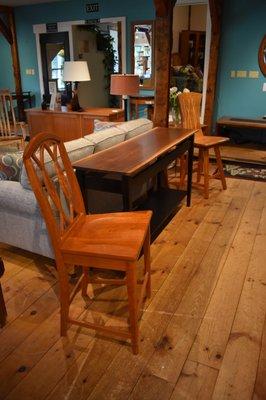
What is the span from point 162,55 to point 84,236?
2642mm

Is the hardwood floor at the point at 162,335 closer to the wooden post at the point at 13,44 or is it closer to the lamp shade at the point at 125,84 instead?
the lamp shade at the point at 125,84

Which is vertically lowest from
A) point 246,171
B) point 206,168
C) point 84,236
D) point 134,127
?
point 246,171

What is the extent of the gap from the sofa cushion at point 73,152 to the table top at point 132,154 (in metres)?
0.07

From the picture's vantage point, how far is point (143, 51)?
6.09 metres

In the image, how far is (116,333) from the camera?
162cm

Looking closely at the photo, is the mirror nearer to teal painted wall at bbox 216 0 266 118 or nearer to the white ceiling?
teal painted wall at bbox 216 0 266 118

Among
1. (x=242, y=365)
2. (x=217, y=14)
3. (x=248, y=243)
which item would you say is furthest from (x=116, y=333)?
(x=217, y=14)

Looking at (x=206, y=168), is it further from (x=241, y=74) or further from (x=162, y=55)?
(x=241, y=74)

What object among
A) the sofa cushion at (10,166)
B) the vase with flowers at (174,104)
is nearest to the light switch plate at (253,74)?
the vase with flowers at (174,104)

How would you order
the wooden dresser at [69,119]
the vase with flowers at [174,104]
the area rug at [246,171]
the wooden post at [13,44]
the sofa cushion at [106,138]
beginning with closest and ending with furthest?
the sofa cushion at [106,138], the vase with flowers at [174,104], the area rug at [246,171], the wooden dresser at [69,119], the wooden post at [13,44]

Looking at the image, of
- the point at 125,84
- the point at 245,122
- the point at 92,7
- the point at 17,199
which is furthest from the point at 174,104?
the point at 92,7

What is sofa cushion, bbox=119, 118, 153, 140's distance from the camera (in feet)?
9.42

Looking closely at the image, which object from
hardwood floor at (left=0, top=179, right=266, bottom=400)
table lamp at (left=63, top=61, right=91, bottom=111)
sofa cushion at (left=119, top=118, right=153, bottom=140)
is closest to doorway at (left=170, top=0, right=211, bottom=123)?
table lamp at (left=63, top=61, right=91, bottom=111)

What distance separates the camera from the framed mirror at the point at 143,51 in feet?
19.1
